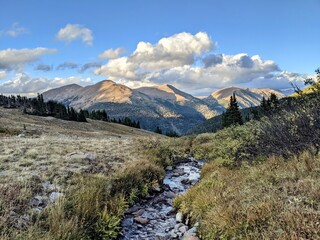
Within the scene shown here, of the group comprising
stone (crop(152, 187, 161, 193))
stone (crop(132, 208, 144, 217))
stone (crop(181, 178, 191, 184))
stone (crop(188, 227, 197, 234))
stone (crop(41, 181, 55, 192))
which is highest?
stone (crop(41, 181, 55, 192))

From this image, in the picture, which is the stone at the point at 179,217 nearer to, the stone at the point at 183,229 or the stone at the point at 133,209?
the stone at the point at 183,229

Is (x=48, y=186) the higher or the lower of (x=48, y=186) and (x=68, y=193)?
the higher

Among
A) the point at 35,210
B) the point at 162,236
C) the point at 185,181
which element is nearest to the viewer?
the point at 35,210

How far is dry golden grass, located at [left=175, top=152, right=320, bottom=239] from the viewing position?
5.91 meters

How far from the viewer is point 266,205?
679cm

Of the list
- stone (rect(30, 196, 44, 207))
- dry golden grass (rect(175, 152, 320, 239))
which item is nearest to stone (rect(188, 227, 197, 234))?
dry golden grass (rect(175, 152, 320, 239))

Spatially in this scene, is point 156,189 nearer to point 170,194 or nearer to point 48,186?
point 170,194

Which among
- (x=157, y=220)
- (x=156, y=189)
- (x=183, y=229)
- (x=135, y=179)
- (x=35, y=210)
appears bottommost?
(x=157, y=220)

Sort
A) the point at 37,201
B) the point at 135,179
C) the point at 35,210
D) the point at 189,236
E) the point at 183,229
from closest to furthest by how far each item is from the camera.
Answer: the point at 35,210 → the point at 189,236 → the point at 37,201 → the point at 183,229 → the point at 135,179

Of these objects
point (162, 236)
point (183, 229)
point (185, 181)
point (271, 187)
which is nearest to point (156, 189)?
point (185, 181)

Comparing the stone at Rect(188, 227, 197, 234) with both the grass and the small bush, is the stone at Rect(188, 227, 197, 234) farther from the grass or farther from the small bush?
the small bush

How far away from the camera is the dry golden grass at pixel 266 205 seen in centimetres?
591

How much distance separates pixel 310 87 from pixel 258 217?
743 centimetres

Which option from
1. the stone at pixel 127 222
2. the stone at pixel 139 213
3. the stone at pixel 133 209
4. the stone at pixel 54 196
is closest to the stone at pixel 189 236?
the stone at pixel 127 222
